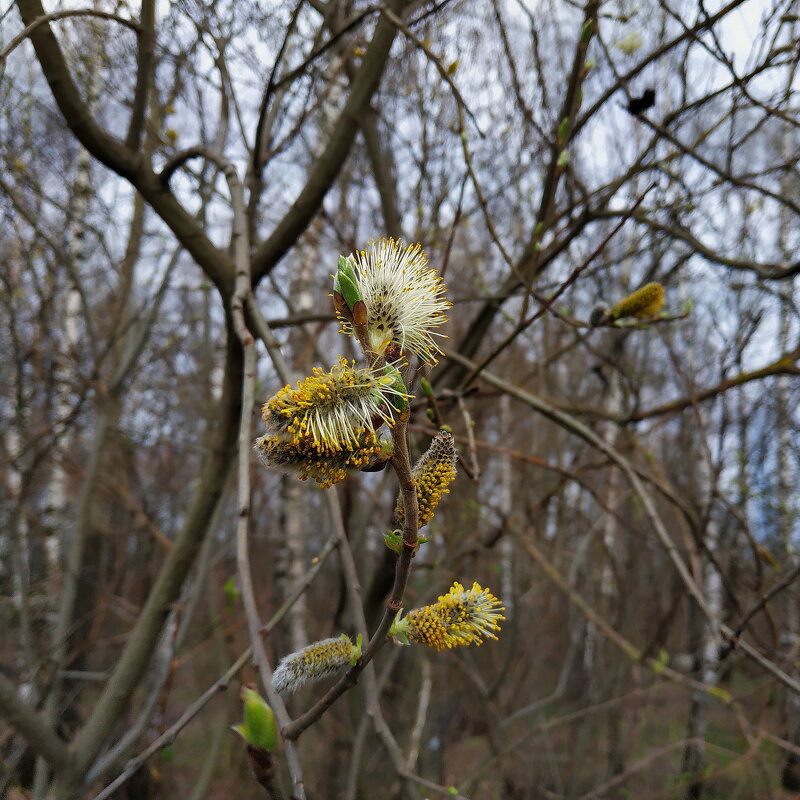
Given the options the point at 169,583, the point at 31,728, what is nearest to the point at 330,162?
the point at 169,583

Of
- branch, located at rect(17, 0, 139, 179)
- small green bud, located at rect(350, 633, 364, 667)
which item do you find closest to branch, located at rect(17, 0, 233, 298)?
branch, located at rect(17, 0, 139, 179)

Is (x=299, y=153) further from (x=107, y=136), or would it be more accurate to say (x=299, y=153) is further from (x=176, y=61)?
(x=107, y=136)

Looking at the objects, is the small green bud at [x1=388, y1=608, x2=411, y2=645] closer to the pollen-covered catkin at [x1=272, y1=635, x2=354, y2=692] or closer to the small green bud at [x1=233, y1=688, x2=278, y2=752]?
the pollen-covered catkin at [x1=272, y1=635, x2=354, y2=692]

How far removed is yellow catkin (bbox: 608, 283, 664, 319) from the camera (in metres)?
1.95

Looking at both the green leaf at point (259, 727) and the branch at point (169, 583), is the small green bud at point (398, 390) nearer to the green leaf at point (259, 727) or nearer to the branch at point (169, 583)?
the green leaf at point (259, 727)

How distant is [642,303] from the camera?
1972 millimetres

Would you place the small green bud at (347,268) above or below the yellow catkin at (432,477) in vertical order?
above

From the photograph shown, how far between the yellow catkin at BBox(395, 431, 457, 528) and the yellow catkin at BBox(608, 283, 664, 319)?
1.24 meters

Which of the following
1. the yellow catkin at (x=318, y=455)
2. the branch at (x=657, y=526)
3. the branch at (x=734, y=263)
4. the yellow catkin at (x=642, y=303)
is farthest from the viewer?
the branch at (x=734, y=263)

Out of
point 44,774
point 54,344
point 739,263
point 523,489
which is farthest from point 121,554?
point 739,263

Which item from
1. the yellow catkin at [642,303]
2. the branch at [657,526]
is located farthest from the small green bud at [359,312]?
the branch at [657,526]

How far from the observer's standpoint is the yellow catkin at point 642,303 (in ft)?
6.38

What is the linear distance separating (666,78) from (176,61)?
3.96m

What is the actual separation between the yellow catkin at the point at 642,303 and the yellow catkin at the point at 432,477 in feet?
4.08
